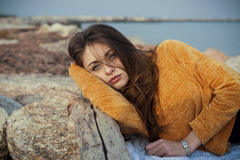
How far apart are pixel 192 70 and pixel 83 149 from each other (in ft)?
3.37

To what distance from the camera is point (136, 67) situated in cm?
150

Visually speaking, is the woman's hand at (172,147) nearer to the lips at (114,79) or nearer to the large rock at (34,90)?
the lips at (114,79)

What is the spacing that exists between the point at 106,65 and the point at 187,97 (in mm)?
733

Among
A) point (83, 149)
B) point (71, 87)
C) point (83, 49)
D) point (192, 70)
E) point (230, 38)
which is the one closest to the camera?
point (83, 149)

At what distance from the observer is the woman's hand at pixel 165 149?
1253 mm

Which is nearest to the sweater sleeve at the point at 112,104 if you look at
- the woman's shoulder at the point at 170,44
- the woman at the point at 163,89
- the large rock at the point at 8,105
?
the woman at the point at 163,89

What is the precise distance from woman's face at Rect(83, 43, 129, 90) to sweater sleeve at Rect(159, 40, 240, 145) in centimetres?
50

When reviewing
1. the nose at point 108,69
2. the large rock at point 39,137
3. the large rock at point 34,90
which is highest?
the nose at point 108,69

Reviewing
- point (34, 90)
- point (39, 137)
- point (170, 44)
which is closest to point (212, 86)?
point (170, 44)

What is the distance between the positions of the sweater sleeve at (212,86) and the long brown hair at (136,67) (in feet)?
0.86

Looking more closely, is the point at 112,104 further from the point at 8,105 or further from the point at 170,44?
the point at 8,105

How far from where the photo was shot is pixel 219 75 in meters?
1.22

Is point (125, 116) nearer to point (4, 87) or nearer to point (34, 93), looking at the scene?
point (34, 93)

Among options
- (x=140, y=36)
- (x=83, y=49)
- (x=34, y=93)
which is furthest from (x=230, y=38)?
(x=34, y=93)
